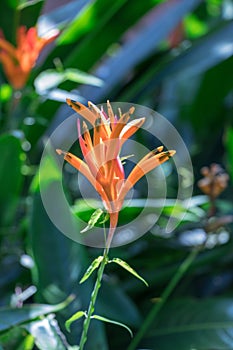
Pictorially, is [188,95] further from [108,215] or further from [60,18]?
[108,215]

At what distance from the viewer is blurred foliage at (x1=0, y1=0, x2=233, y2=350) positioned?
27.6 inches

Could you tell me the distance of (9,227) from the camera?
83 cm

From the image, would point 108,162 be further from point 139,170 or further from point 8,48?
point 8,48

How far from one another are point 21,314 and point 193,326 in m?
0.23

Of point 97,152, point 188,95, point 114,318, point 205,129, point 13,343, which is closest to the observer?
point 97,152

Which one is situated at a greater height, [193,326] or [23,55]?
[23,55]

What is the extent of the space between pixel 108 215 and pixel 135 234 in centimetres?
38

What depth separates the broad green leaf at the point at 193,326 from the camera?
0.72m

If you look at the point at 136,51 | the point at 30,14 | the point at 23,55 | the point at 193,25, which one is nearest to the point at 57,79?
the point at 23,55

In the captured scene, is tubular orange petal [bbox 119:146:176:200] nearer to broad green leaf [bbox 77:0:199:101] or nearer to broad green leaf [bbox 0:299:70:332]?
broad green leaf [bbox 0:299:70:332]

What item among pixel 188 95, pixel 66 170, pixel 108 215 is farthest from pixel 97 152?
pixel 188 95

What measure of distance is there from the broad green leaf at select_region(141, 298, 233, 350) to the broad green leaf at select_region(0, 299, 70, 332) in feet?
0.64

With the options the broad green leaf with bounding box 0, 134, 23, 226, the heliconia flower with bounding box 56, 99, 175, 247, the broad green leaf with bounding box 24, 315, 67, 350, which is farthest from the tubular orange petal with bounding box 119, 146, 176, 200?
the broad green leaf with bounding box 0, 134, 23, 226

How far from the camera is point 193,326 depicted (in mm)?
751
